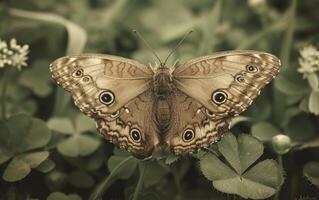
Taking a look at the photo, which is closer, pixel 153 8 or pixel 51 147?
pixel 51 147

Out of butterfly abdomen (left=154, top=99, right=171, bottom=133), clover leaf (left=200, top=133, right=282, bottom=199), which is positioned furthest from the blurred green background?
butterfly abdomen (left=154, top=99, right=171, bottom=133)

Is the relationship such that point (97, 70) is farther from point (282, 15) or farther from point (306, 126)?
point (282, 15)

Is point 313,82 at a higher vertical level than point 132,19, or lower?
higher

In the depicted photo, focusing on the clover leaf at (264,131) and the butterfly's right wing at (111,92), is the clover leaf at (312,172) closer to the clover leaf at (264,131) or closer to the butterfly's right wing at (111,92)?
the clover leaf at (264,131)

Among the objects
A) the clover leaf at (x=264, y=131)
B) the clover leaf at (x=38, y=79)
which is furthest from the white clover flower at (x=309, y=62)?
the clover leaf at (x=38, y=79)

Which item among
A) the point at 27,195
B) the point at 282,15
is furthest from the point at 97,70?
the point at 282,15

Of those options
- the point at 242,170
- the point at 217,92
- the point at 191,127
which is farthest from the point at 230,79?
the point at 242,170

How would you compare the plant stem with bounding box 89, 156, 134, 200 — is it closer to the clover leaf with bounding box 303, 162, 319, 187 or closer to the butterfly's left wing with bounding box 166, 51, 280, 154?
the butterfly's left wing with bounding box 166, 51, 280, 154

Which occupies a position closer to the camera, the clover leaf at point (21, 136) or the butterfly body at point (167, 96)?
the butterfly body at point (167, 96)
